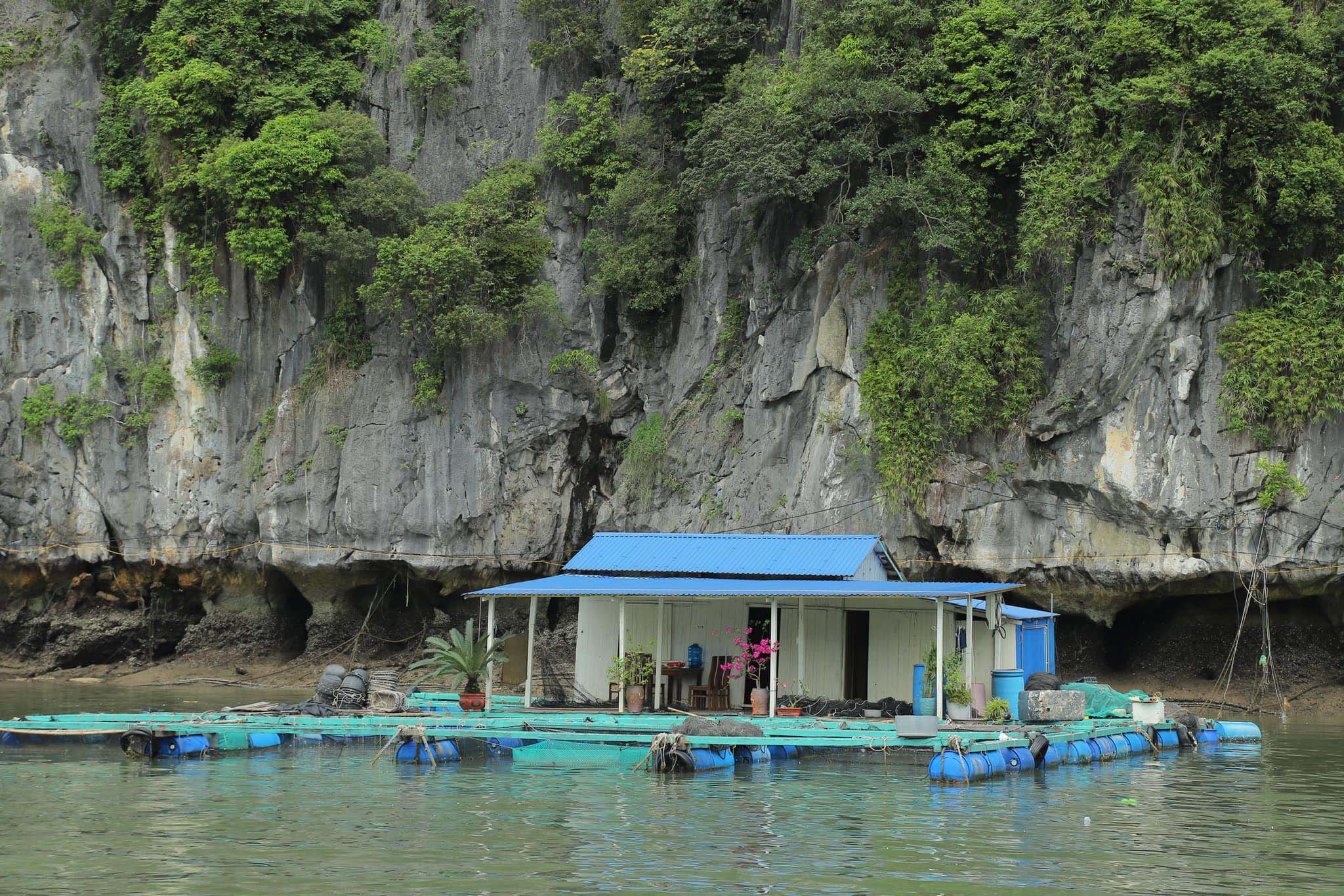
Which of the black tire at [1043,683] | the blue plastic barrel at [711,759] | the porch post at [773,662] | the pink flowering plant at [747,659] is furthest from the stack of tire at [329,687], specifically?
the black tire at [1043,683]

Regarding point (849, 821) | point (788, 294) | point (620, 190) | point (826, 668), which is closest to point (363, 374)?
point (620, 190)

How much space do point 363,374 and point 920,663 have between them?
1943cm

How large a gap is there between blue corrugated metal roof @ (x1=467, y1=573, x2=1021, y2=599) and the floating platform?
6.37ft

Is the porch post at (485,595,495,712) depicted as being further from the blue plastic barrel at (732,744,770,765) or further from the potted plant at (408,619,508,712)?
the blue plastic barrel at (732,744,770,765)

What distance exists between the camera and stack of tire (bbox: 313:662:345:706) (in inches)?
922

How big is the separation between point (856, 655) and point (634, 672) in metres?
3.87

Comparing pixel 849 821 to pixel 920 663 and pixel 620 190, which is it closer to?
pixel 920 663

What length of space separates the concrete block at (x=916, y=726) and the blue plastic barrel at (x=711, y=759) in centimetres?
253

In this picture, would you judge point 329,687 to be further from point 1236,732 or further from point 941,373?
point 1236,732

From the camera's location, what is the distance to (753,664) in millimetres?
23594

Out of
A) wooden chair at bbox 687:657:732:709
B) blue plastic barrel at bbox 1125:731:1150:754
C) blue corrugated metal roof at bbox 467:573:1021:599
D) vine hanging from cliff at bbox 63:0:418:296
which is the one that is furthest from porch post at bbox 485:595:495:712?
vine hanging from cliff at bbox 63:0:418:296

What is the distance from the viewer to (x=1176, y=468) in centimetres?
2795

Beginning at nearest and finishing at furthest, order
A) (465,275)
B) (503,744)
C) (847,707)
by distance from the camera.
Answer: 1. (503,744)
2. (847,707)
3. (465,275)

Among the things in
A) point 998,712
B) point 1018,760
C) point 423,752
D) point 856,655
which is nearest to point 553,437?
point 856,655
